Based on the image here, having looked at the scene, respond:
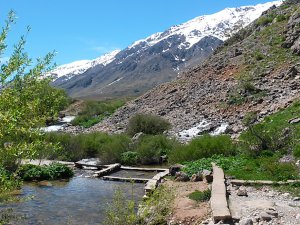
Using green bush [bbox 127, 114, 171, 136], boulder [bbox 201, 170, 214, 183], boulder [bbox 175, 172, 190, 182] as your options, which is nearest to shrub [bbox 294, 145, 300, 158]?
boulder [bbox 201, 170, 214, 183]

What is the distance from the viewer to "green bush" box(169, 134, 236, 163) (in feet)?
74.9

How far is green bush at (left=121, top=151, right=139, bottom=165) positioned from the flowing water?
16.6ft

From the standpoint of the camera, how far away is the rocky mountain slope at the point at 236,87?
1302 inches

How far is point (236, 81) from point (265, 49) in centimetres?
571

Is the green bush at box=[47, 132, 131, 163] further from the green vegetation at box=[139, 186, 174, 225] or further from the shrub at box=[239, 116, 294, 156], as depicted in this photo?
the green vegetation at box=[139, 186, 174, 225]

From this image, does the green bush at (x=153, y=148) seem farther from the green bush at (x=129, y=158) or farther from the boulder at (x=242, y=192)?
the boulder at (x=242, y=192)

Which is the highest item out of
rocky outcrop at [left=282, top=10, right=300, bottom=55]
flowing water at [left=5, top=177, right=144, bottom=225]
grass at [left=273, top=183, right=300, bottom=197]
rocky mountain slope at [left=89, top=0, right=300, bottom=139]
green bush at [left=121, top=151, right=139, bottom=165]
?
rocky outcrop at [left=282, top=10, right=300, bottom=55]

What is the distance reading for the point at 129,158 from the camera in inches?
1072

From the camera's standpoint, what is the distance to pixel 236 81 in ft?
130

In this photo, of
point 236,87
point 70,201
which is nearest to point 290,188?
point 70,201

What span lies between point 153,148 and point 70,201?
10.3 meters

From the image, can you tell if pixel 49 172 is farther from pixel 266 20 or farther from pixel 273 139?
pixel 266 20

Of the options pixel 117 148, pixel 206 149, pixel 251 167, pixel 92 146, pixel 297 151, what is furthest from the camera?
pixel 92 146

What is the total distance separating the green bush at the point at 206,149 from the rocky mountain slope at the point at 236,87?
5690 mm
